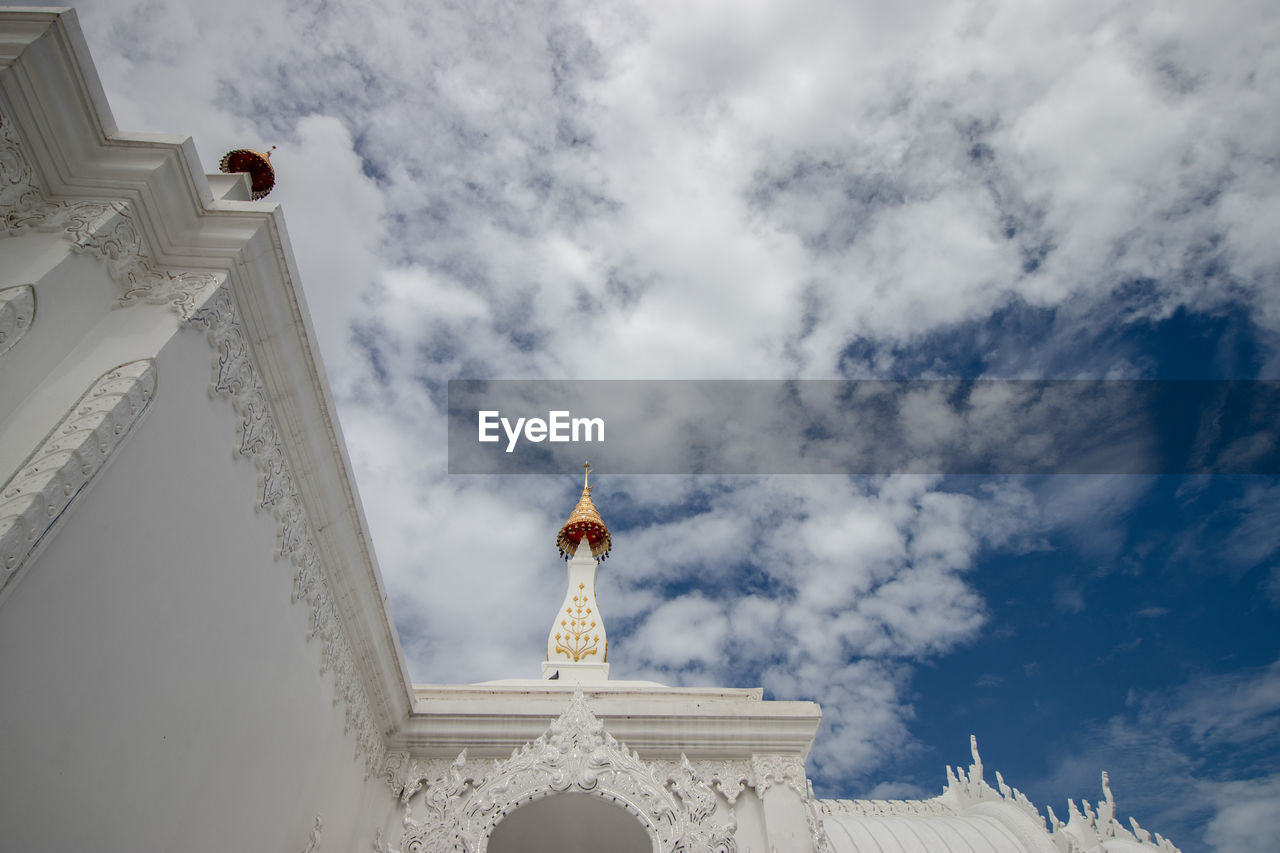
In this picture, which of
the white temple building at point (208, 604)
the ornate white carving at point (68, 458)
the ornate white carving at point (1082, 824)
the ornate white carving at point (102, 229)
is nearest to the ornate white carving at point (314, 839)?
the white temple building at point (208, 604)

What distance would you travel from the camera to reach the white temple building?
3568 millimetres

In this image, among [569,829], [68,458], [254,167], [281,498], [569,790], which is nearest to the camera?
[68,458]

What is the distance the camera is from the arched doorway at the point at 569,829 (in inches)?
265

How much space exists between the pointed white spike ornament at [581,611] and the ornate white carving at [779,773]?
10.2ft

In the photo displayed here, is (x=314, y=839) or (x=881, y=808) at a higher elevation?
(x=881, y=808)

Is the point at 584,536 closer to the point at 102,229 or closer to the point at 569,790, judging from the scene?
the point at 569,790

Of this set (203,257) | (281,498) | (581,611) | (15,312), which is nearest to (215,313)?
(203,257)

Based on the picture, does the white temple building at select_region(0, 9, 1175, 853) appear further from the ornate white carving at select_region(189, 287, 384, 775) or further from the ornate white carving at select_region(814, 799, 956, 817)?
the ornate white carving at select_region(814, 799, 956, 817)

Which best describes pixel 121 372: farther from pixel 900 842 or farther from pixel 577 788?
pixel 900 842

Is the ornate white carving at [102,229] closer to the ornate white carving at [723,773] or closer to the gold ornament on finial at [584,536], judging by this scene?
the ornate white carving at [723,773]

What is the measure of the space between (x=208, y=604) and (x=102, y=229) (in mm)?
2197

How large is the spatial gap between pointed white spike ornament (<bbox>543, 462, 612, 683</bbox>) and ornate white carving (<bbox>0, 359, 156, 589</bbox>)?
22.9 feet

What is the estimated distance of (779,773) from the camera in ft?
23.7

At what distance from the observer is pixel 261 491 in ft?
17.3
